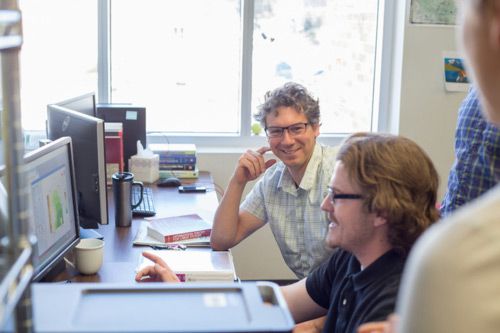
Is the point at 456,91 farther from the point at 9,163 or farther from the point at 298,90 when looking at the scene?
the point at 9,163

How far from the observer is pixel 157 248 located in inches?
94.1

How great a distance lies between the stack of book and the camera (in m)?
3.59

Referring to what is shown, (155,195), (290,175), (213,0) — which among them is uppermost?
(213,0)

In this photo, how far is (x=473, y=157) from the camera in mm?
2016

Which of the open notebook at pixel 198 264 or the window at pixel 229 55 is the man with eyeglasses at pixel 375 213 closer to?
the open notebook at pixel 198 264

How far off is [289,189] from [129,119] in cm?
139

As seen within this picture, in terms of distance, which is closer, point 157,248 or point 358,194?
point 358,194

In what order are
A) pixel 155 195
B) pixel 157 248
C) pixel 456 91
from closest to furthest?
pixel 157 248, pixel 155 195, pixel 456 91

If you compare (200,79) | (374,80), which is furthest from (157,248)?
(374,80)

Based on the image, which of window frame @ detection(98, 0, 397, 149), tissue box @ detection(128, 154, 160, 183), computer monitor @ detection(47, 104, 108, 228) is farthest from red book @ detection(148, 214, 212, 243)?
window frame @ detection(98, 0, 397, 149)

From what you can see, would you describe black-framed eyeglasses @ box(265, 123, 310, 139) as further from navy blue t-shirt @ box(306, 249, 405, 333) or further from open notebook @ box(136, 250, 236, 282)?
navy blue t-shirt @ box(306, 249, 405, 333)

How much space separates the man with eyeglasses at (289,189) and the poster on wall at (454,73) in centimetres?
153

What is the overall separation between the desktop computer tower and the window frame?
35cm

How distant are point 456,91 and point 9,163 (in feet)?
11.3
